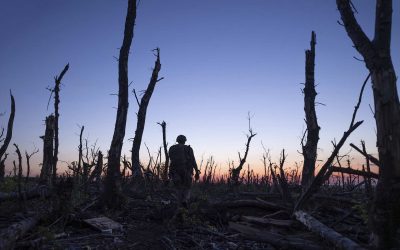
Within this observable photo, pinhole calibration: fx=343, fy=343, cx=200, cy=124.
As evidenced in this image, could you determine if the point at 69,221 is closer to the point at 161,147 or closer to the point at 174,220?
the point at 174,220

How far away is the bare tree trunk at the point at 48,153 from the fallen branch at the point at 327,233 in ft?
49.0

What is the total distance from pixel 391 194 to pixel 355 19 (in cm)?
311

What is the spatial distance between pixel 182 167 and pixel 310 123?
5966 mm

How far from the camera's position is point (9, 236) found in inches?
220

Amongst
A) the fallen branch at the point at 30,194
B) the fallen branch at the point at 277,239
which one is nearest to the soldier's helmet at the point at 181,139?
the fallen branch at the point at 277,239

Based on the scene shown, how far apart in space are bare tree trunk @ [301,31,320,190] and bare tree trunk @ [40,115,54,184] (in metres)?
13.6

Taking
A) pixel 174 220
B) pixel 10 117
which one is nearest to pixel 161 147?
pixel 10 117

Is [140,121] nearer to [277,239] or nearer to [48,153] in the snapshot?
[48,153]

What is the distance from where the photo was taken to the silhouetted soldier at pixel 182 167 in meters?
10.8

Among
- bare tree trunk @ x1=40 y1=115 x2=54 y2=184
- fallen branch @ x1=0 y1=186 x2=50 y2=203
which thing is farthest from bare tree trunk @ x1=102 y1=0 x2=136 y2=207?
bare tree trunk @ x1=40 y1=115 x2=54 y2=184

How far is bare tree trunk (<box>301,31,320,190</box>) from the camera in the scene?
1312cm

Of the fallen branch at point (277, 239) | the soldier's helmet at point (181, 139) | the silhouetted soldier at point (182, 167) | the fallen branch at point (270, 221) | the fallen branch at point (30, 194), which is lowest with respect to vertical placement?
the fallen branch at point (277, 239)

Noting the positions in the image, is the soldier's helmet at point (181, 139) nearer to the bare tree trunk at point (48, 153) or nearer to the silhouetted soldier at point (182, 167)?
the silhouetted soldier at point (182, 167)

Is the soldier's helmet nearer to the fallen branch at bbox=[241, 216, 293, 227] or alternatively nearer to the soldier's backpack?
the soldier's backpack
